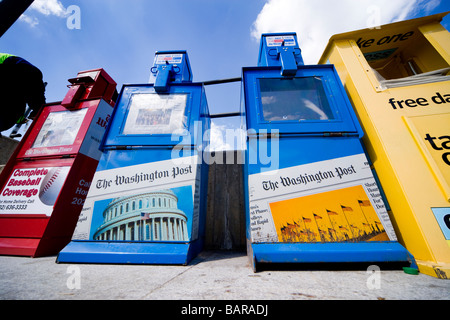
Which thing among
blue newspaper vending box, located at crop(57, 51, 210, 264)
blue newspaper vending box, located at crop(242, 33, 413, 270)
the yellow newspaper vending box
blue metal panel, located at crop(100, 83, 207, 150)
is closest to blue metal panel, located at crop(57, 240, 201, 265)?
blue newspaper vending box, located at crop(57, 51, 210, 264)

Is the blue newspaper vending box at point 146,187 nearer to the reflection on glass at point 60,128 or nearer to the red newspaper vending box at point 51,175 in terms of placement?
the red newspaper vending box at point 51,175

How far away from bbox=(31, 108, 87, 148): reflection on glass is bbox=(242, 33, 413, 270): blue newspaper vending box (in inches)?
89.1

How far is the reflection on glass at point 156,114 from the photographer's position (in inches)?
73.5

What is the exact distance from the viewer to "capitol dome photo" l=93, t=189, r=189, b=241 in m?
1.42

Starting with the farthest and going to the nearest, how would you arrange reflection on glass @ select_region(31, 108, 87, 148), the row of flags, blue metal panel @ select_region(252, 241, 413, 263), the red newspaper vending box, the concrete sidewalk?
reflection on glass @ select_region(31, 108, 87, 148), the red newspaper vending box, the row of flags, blue metal panel @ select_region(252, 241, 413, 263), the concrete sidewalk

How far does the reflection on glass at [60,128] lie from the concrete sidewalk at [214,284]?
1.55 metres

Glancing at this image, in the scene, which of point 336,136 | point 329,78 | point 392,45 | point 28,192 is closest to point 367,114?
point 336,136

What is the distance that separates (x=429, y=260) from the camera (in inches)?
42.8

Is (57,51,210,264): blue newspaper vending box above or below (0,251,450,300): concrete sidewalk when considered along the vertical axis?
above

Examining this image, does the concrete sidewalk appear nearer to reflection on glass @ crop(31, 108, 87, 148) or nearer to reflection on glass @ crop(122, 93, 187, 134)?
reflection on glass @ crop(122, 93, 187, 134)

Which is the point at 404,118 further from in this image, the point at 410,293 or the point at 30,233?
the point at 30,233

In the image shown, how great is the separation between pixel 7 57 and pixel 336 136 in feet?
13.7

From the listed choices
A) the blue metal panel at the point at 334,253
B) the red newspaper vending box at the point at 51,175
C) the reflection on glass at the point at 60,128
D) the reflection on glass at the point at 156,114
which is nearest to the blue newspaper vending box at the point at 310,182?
the blue metal panel at the point at 334,253

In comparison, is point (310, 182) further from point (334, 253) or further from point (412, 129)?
point (412, 129)
